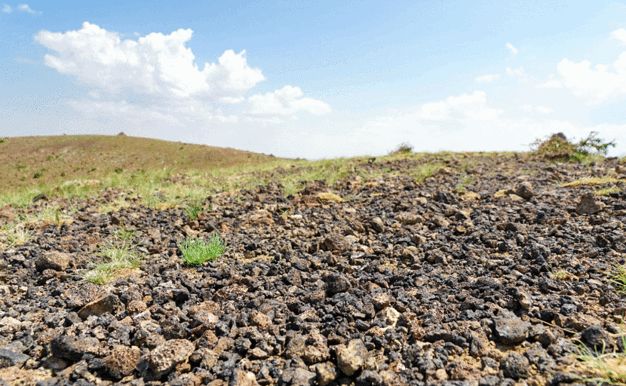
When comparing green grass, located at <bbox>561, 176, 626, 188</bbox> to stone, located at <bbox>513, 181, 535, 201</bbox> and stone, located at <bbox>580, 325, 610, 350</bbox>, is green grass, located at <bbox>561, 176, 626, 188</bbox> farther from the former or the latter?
stone, located at <bbox>580, 325, 610, 350</bbox>

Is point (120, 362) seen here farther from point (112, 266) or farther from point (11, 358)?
Result: point (112, 266)

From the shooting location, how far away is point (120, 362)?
225cm

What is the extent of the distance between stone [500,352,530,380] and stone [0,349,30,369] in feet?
8.83

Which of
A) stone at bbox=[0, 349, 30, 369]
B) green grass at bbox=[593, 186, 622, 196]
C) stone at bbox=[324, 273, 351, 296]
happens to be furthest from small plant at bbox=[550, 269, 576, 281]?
stone at bbox=[0, 349, 30, 369]

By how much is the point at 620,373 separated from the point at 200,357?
203 centimetres

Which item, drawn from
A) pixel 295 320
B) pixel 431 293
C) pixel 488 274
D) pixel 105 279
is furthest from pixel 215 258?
pixel 488 274

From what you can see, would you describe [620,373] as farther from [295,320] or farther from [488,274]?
[295,320]

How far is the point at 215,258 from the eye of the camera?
401cm

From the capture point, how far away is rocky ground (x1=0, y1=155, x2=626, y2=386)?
213 cm

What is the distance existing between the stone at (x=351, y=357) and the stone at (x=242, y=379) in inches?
17.5

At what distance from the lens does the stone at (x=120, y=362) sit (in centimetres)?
222

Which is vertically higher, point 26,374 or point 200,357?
point 200,357

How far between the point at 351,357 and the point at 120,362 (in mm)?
1274

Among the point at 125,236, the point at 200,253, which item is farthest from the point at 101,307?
the point at 125,236
